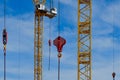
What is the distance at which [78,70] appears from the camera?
9175 cm

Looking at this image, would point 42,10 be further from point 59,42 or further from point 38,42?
point 59,42

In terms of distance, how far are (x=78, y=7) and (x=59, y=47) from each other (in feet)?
188

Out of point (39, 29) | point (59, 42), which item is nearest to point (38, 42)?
point (39, 29)

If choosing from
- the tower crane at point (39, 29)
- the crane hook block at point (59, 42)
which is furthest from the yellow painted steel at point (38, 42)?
the crane hook block at point (59, 42)

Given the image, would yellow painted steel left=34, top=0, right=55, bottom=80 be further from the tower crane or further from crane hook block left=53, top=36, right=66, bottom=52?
crane hook block left=53, top=36, right=66, bottom=52

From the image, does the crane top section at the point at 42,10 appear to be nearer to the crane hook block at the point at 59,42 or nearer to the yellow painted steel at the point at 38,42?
the yellow painted steel at the point at 38,42

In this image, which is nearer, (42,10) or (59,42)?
(59,42)

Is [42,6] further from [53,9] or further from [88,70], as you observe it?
[88,70]

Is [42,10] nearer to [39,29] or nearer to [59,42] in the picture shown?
[39,29]

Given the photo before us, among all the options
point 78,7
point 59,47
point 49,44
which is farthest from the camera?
point 49,44

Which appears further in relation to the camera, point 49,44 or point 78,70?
point 49,44

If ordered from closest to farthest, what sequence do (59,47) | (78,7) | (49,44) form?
(59,47) < (78,7) < (49,44)

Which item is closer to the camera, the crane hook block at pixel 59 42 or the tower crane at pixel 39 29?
the crane hook block at pixel 59 42

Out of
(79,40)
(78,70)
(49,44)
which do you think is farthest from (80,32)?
(49,44)
